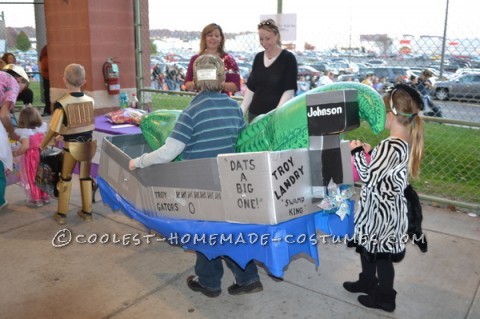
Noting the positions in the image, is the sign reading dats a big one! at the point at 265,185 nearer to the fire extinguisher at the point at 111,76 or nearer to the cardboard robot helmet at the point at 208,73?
the cardboard robot helmet at the point at 208,73

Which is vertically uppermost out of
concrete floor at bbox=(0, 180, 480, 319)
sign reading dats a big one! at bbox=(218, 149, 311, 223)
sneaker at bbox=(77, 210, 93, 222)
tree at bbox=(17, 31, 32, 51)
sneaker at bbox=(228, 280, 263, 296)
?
tree at bbox=(17, 31, 32, 51)

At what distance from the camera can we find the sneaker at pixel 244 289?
340cm

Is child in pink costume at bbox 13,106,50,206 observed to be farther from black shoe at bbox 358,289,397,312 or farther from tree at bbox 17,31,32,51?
tree at bbox 17,31,32,51

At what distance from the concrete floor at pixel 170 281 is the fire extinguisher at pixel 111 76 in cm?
346

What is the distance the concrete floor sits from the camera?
3.17m

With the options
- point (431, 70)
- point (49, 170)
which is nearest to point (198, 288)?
point (49, 170)

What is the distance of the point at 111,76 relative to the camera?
7531 mm

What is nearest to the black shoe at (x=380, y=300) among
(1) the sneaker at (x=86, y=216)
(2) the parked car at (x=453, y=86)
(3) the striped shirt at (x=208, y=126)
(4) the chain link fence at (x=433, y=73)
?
(3) the striped shirt at (x=208, y=126)

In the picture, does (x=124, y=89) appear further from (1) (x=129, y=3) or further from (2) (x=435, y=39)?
(2) (x=435, y=39)

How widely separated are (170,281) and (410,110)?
219 centimetres

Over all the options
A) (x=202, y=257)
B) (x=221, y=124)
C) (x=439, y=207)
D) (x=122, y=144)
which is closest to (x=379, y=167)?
(x=221, y=124)

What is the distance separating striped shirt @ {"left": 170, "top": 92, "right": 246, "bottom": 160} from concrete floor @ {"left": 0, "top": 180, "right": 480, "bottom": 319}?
1106 mm

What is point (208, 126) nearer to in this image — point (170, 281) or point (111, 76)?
point (170, 281)

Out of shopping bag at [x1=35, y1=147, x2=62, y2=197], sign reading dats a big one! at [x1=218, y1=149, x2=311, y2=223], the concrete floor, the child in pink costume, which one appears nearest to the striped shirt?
sign reading dats a big one! at [x1=218, y1=149, x2=311, y2=223]
